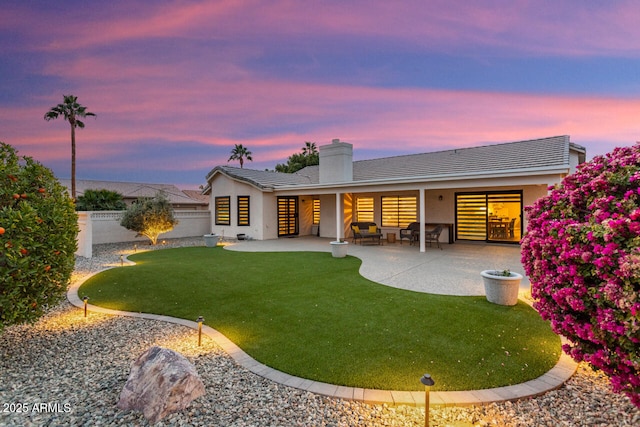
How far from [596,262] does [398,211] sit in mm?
14556

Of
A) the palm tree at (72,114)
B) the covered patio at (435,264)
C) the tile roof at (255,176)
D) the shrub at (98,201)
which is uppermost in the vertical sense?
the palm tree at (72,114)

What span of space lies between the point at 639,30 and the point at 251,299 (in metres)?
13.6

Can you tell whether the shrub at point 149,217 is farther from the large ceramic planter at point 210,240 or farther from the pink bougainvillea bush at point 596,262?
the pink bougainvillea bush at point 596,262

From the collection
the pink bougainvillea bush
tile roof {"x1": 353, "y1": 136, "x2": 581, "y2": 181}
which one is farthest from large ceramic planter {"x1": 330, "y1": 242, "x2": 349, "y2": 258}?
the pink bougainvillea bush

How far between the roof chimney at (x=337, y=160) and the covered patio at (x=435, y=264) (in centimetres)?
465

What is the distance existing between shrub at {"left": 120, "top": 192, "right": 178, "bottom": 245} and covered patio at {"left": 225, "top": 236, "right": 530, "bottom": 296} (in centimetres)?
429

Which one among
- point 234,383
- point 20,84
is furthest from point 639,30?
point 20,84

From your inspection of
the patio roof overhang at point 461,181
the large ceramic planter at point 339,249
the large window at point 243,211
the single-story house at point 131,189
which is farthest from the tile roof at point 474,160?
the single-story house at point 131,189

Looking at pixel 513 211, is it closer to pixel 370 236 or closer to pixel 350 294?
pixel 370 236

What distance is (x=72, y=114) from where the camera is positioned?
25.3 m

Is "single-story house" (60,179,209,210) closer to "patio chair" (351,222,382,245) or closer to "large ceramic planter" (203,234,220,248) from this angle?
"large ceramic planter" (203,234,220,248)

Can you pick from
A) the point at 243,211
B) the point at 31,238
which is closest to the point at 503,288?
the point at 31,238

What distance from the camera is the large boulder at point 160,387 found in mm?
2793

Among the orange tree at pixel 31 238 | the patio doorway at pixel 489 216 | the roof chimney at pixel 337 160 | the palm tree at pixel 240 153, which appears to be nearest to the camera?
the orange tree at pixel 31 238
